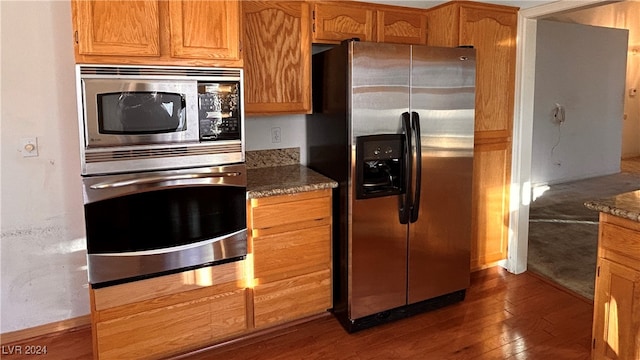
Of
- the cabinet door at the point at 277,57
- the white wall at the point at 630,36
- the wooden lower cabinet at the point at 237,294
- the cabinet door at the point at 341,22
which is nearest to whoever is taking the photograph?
the wooden lower cabinet at the point at 237,294

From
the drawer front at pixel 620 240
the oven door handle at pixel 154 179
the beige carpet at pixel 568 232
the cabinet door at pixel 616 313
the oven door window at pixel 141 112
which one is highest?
the oven door window at pixel 141 112

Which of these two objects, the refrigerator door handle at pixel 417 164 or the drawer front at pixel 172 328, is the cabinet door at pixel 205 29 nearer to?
the refrigerator door handle at pixel 417 164

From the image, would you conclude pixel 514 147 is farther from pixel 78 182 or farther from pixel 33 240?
pixel 33 240

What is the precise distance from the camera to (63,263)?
103 inches

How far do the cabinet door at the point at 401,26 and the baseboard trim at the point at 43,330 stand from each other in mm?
2653

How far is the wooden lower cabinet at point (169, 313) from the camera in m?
2.13

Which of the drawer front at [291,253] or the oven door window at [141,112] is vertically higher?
the oven door window at [141,112]

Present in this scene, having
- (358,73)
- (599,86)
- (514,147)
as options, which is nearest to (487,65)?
(514,147)

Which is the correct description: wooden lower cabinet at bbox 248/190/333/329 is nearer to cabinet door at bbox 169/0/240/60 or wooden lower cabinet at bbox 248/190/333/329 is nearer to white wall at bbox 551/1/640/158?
cabinet door at bbox 169/0/240/60

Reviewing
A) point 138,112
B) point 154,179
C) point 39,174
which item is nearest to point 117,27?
point 138,112

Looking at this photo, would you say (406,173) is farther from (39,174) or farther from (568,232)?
(568,232)

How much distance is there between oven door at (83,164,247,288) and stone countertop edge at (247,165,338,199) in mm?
130

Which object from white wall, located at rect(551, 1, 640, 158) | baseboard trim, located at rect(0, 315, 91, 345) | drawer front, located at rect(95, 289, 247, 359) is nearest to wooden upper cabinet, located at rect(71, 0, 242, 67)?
drawer front, located at rect(95, 289, 247, 359)

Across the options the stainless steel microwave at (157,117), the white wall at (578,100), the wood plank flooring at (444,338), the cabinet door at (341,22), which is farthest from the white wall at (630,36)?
the stainless steel microwave at (157,117)
